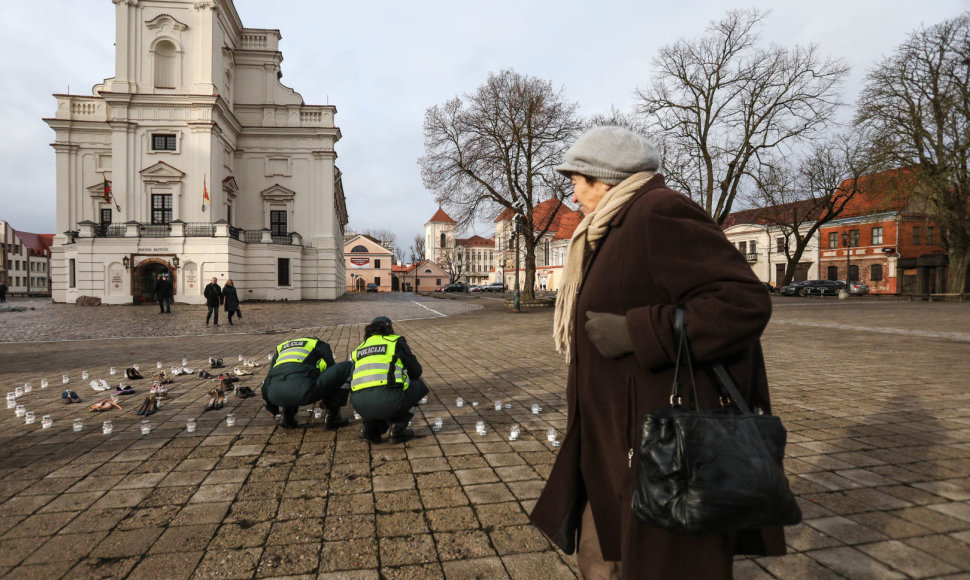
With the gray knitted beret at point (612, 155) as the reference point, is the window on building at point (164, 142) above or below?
above

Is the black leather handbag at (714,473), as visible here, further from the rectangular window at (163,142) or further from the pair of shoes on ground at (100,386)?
the rectangular window at (163,142)

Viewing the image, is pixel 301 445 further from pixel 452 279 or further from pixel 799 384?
pixel 452 279

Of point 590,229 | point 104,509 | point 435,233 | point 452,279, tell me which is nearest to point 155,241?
point 104,509

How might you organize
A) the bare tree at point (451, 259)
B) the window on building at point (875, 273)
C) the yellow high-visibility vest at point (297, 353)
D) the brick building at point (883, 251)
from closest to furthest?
the yellow high-visibility vest at point (297, 353) < the brick building at point (883, 251) < the window on building at point (875, 273) < the bare tree at point (451, 259)

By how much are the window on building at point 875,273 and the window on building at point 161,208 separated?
59395 millimetres

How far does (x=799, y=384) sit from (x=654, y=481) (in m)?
7.07

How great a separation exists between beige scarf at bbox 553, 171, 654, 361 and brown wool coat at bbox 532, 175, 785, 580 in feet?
0.11

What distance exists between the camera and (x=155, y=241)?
1262 inches

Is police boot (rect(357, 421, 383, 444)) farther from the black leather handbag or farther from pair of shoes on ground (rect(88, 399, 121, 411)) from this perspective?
the black leather handbag

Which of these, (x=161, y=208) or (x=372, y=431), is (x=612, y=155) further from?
(x=161, y=208)

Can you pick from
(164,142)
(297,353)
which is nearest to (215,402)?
(297,353)

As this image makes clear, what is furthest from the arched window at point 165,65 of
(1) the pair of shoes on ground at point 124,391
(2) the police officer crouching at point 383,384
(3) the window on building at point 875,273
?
(3) the window on building at point 875,273

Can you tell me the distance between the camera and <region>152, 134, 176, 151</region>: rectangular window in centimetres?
3388

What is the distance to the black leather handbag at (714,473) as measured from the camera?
1342mm
